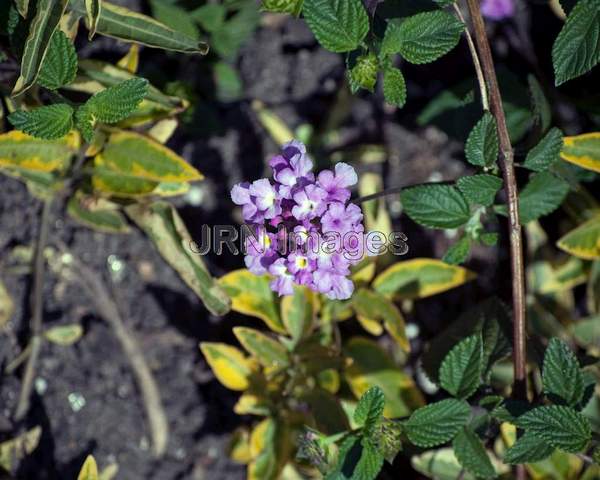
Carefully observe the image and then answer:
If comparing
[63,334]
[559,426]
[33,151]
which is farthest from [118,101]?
[559,426]

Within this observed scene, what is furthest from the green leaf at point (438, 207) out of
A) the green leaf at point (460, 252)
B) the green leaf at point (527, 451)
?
the green leaf at point (527, 451)

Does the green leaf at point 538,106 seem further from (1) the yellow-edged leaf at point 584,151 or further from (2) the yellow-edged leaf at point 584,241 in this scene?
(2) the yellow-edged leaf at point 584,241

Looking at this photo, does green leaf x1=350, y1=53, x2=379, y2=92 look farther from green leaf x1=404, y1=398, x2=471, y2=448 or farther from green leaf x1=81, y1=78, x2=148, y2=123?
green leaf x1=404, y1=398, x2=471, y2=448

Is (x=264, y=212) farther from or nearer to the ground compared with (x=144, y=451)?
farther from the ground

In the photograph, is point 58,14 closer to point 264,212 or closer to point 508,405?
point 264,212

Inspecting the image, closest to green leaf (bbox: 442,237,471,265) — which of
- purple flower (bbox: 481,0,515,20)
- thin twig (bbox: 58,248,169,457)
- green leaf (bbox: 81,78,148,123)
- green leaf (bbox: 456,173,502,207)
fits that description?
green leaf (bbox: 456,173,502,207)

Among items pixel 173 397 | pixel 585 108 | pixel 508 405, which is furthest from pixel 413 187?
pixel 173 397
